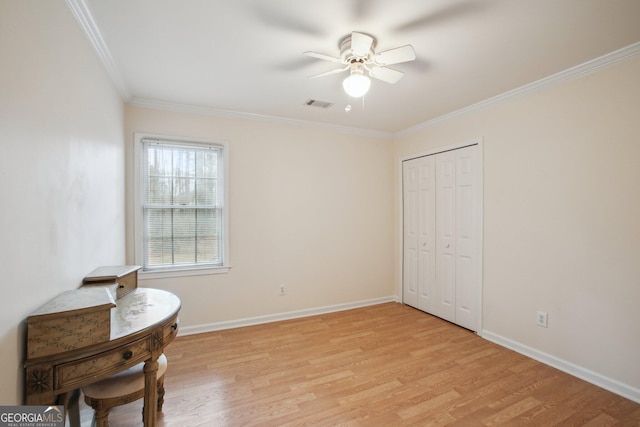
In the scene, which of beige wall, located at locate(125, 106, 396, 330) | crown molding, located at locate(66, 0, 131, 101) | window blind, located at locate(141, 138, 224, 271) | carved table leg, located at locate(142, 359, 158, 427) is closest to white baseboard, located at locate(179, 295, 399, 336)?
beige wall, located at locate(125, 106, 396, 330)

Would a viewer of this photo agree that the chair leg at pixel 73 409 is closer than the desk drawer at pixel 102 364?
No

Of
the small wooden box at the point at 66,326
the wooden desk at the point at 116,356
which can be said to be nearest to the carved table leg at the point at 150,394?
the wooden desk at the point at 116,356

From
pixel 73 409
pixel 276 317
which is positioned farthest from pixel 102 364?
pixel 276 317

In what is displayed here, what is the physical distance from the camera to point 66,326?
1.14m

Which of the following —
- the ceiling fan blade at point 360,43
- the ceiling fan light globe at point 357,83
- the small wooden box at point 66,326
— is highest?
the ceiling fan blade at point 360,43

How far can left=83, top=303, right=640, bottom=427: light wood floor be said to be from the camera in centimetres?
Answer: 190

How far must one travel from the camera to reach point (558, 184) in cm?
253

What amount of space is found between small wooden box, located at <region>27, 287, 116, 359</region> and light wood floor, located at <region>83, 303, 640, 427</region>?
1.10 m

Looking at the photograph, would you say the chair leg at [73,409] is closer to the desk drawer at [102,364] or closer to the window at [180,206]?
the desk drawer at [102,364]

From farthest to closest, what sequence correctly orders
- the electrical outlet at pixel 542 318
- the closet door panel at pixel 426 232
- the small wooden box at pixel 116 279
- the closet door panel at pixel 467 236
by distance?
the closet door panel at pixel 426 232 → the closet door panel at pixel 467 236 → the electrical outlet at pixel 542 318 → the small wooden box at pixel 116 279

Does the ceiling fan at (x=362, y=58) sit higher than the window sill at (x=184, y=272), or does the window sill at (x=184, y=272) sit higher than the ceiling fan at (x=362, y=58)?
the ceiling fan at (x=362, y=58)

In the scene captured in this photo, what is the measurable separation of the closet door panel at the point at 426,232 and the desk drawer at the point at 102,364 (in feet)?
11.1

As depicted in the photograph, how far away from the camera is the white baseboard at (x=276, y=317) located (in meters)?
3.26

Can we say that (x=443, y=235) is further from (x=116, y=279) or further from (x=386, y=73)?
(x=116, y=279)
